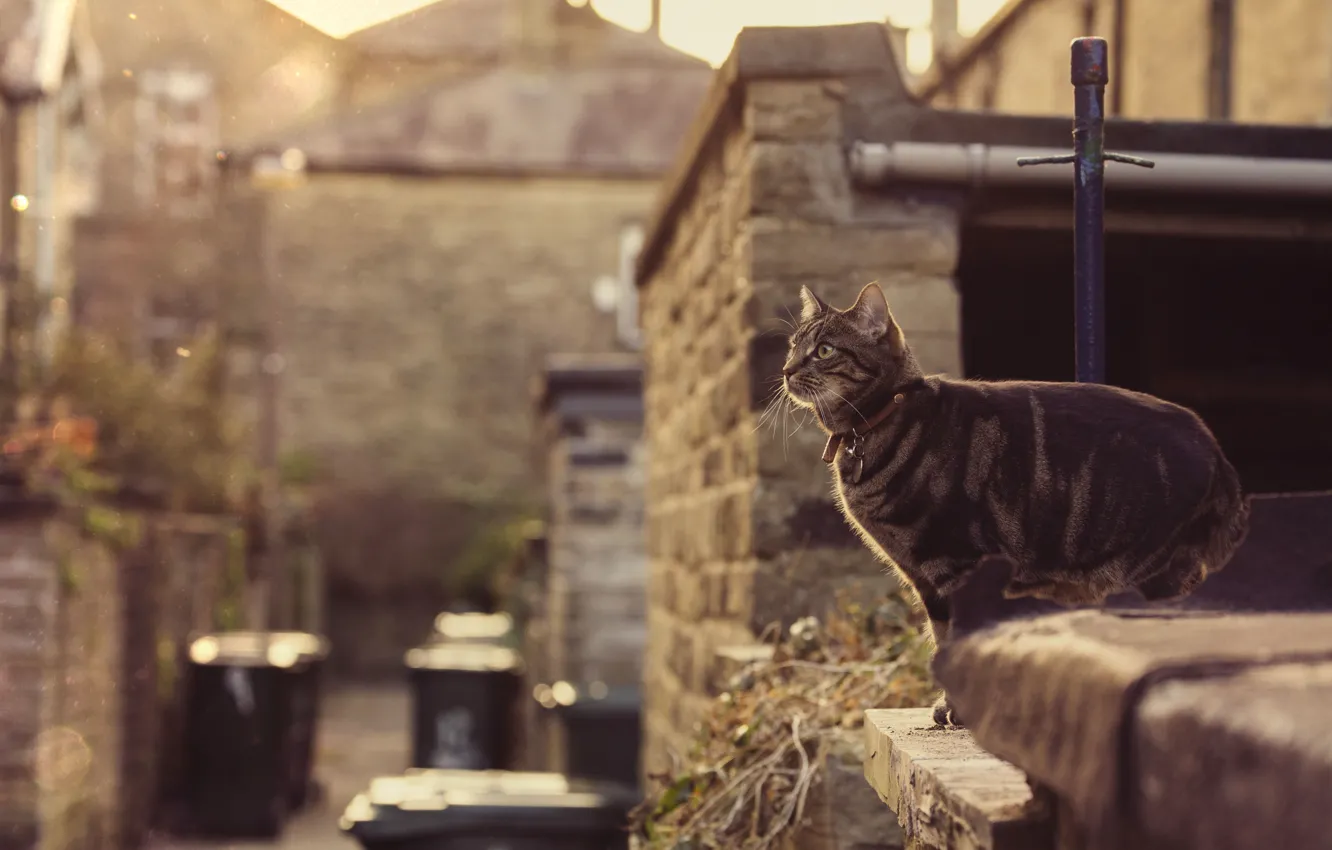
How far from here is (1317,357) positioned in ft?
20.1

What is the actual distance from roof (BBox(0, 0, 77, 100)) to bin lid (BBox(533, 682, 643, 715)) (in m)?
9.58

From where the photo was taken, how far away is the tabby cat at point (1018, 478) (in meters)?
2.05

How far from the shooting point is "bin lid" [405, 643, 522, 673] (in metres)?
11.2

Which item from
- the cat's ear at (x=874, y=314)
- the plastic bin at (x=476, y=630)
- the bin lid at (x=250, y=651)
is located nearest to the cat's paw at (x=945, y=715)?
the cat's ear at (x=874, y=314)

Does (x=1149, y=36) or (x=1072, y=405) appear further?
(x=1149, y=36)

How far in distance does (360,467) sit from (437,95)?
5883 millimetres

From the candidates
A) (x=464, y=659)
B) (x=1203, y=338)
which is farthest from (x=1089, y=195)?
(x=464, y=659)

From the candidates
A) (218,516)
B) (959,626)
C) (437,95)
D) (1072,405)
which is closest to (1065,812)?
(959,626)

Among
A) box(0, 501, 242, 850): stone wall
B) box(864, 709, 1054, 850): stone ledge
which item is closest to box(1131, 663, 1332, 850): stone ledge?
box(864, 709, 1054, 850): stone ledge

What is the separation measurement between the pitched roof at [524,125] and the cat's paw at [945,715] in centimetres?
2129

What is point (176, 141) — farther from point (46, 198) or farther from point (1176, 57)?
point (1176, 57)

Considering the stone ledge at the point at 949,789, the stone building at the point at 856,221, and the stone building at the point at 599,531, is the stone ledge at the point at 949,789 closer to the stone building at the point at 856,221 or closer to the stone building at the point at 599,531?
the stone building at the point at 856,221

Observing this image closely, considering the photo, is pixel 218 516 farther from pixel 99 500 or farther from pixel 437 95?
pixel 437 95

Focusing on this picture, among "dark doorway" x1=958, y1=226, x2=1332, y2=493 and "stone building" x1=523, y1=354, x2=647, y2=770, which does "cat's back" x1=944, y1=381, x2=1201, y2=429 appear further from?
"stone building" x1=523, y1=354, x2=647, y2=770
